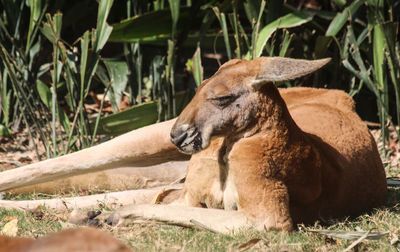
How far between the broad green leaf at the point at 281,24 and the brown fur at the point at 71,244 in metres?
3.67

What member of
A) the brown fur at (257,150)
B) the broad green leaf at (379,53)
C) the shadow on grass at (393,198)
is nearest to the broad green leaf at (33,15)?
the brown fur at (257,150)

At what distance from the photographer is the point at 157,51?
685cm

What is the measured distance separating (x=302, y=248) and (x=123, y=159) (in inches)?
67.0

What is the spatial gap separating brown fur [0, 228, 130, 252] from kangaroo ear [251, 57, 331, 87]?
1809 millimetres

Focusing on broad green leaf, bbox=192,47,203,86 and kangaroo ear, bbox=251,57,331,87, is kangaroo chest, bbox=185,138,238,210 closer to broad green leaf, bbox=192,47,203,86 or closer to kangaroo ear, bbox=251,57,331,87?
kangaroo ear, bbox=251,57,331,87

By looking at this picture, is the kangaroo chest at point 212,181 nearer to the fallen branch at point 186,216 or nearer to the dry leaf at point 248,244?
the fallen branch at point 186,216

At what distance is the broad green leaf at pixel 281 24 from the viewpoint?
5570mm

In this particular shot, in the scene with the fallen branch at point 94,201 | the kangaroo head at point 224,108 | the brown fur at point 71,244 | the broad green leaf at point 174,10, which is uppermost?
the broad green leaf at point 174,10

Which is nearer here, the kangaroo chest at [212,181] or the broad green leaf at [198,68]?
the kangaroo chest at [212,181]

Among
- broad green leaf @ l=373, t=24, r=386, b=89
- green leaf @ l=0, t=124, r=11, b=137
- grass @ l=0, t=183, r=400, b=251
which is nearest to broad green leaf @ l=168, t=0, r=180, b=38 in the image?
broad green leaf @ l=373, t=24, r=386, b=89

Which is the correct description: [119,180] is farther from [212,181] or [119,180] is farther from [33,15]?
[33,15]

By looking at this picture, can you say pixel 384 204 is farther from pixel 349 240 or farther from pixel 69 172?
pixel 69 172

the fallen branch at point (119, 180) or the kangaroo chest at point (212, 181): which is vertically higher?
the kangaroo chest at point (212, 181)

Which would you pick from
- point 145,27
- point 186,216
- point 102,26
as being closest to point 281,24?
point 145,27
